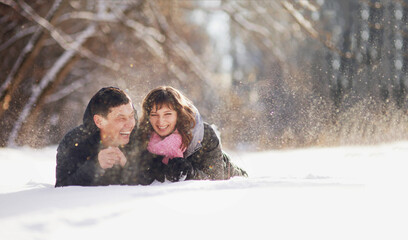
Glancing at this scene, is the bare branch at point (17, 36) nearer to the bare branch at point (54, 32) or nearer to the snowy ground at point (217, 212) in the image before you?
the bare branch at point (54, 32)

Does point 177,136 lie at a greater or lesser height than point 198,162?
greater

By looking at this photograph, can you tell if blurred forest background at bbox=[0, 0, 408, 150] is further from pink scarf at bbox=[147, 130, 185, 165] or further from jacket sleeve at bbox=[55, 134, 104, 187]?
jacket sleeve at bbox=[55, 134, 104, 187]

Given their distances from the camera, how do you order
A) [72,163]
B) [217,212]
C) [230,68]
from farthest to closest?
1. [230,68]
2. [72,163]
3. [217,212]

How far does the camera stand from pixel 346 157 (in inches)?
181

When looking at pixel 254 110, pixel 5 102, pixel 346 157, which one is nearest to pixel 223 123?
pixel 254 110

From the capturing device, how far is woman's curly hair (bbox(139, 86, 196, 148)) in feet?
7.04

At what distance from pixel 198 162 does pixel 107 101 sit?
0.60m

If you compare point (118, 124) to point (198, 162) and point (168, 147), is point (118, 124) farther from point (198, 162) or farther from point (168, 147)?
point (198, 162)

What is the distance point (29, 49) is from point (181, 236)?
13.0ft

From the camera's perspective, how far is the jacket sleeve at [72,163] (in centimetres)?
190

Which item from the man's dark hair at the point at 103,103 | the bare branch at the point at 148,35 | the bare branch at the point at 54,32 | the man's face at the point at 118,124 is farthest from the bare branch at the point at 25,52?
the man's face at the point at 118,124

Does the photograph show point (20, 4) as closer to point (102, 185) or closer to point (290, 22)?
point (102, 185)

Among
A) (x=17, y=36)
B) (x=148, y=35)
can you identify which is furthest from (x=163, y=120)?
(x=17, y=36)

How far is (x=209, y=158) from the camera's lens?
7.34 ft
